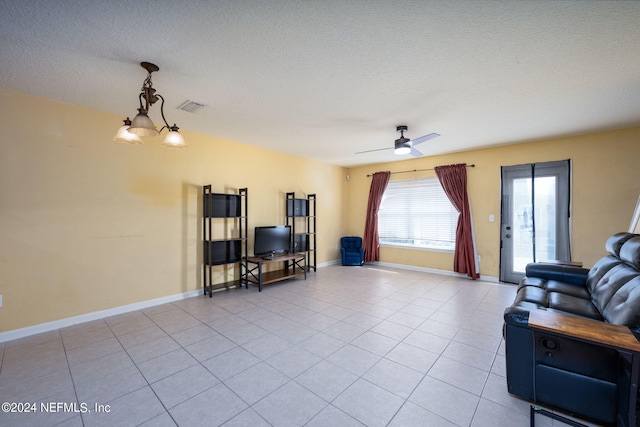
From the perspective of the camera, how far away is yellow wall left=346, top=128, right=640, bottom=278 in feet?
12.5

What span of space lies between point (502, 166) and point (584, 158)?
1.08 meters

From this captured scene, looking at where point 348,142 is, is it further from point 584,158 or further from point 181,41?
point 584,158

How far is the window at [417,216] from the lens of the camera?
553 cm

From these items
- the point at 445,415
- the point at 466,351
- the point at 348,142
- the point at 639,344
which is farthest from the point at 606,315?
the point at 348,142

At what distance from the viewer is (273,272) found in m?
5.15

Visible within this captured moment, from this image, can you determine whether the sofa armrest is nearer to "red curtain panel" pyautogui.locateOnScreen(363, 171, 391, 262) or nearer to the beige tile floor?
A: the beige tile floor

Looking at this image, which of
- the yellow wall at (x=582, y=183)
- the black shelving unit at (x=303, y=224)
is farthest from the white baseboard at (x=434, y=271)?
the black shelving unit at (x=303, y=224)

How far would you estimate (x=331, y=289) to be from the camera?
4477 mm

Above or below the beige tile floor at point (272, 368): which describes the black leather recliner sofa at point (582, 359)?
above

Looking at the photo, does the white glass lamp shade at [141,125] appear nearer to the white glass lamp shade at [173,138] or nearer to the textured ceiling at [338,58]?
the white glass lamp shade at [173,138]

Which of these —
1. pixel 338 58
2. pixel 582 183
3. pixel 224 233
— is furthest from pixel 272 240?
pixel 582 183

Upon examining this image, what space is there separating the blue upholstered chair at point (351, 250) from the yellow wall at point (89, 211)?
→ 341cm

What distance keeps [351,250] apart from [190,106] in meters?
4.89

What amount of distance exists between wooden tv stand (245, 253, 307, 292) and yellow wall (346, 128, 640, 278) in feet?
10.3
